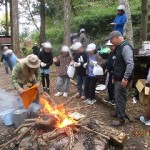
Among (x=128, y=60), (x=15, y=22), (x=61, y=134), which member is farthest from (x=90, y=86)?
(x=15, y=22)

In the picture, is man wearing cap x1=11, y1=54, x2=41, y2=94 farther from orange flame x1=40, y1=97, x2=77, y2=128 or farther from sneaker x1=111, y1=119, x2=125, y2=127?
sneaker x1=111, y1=119, x2=125, y2=127

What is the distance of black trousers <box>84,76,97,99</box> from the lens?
8195mm

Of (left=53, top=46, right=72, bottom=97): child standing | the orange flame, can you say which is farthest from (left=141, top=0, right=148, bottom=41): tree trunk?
the orange flame

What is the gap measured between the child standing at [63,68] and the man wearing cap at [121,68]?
2936 millimetres

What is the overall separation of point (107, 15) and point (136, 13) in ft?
6.40

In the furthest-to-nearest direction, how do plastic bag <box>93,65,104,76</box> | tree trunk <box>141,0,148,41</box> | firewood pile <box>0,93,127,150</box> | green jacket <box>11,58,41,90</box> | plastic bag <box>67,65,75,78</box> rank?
tree trunk <box>141,0,148,41</box>, plastic bag <box>67,65,75,78</box>, plastic bag <box>93,65,104,76</box>, green jacket <box>11,58,41,90</box>, firewood pile <box>0,93,127,150</box>

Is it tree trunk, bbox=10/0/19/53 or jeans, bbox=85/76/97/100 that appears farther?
tree trunk, bbox=10/0/19/53

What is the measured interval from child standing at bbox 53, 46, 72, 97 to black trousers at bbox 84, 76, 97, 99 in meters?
0.96

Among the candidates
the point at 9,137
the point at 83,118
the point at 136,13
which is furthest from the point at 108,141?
the point at 136,13

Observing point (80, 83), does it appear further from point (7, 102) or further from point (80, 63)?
point (7, 102)

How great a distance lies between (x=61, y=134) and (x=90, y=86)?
3.07m

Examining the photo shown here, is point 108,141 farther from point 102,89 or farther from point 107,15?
point 107,15

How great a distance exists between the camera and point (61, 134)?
5.38m

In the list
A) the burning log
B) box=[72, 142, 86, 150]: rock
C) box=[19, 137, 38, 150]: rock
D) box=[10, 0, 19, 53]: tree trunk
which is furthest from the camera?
box=[10, 0, 19, 53]: tree trunk
